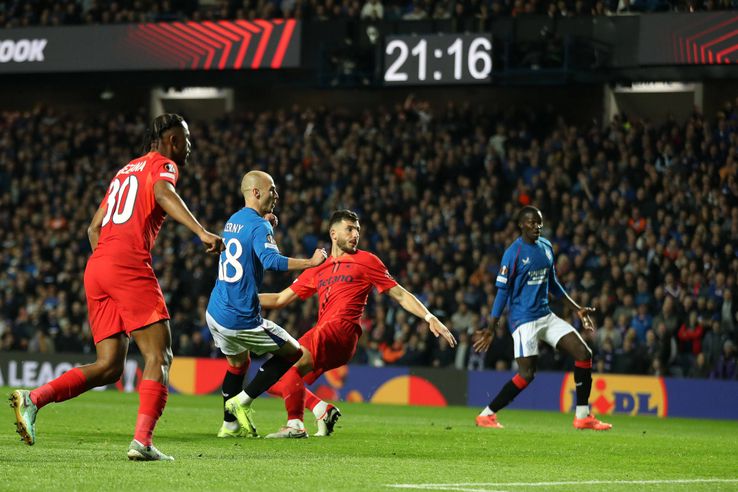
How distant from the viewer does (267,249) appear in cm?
1005

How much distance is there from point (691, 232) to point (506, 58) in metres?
5.10

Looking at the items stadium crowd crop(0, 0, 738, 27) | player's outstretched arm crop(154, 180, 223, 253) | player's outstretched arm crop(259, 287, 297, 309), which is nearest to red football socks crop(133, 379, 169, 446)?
player's outstretched arm crop(154, 180, 223, 253)

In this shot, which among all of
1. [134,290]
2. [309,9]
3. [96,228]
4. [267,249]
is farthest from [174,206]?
[309,9]

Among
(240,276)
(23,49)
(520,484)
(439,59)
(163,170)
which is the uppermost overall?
(23,49)

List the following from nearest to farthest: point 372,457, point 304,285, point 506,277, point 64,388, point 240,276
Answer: point 64,388 < point 372,457 < point 240,276 < point 304,285 < point 506,277

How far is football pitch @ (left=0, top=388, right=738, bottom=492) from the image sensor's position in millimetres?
7414

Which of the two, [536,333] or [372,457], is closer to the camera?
[372,457]

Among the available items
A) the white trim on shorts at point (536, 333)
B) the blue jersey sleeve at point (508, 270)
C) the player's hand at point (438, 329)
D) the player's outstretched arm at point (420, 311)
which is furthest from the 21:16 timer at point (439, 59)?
the player's hand at point (438, 329)

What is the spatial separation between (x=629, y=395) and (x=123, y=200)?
1232 centimetres

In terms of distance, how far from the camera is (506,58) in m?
24.7

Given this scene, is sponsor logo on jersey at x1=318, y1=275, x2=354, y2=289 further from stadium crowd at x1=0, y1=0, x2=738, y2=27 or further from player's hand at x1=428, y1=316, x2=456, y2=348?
stadium crowd at x1=0, y1=0, x2=738, y2=27

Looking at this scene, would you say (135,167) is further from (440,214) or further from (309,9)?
(309,9)

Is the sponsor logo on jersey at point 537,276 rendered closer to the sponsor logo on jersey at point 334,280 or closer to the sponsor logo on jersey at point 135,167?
the sponsor logo on jersey at point 334,280

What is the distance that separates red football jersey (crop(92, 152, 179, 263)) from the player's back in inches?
75.9
